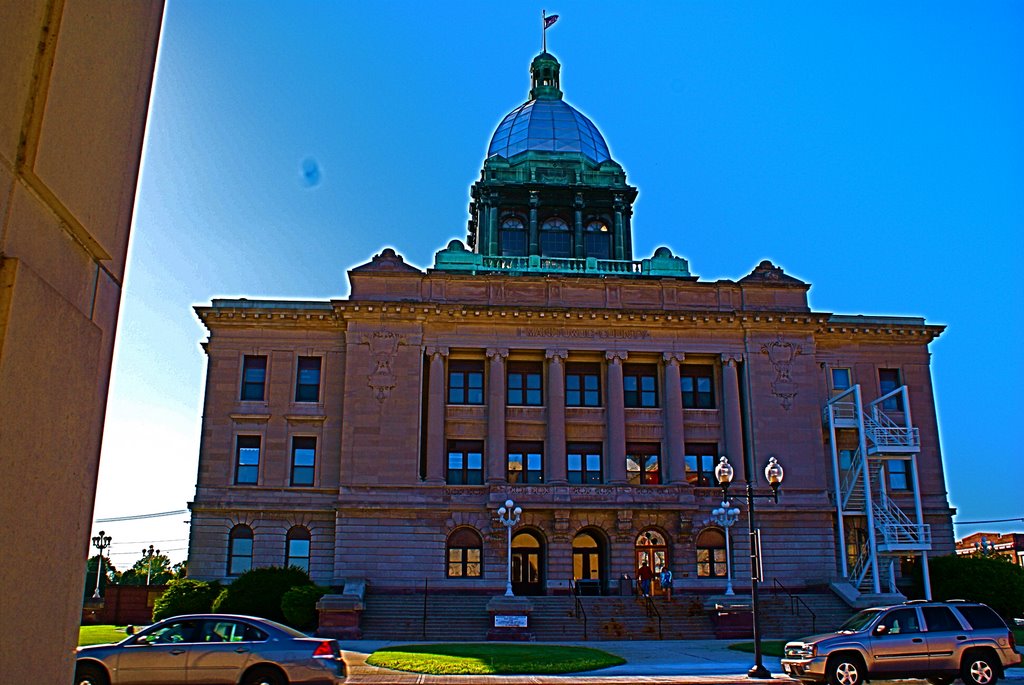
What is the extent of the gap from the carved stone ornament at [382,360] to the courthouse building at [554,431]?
12 cm

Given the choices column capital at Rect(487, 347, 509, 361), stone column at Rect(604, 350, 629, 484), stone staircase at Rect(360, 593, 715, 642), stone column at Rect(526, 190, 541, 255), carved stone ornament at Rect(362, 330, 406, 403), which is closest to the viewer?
stone staircase at Rect(360, 593, 715, 642)

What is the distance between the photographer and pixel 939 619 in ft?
67.9

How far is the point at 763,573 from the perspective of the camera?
47.9 meters

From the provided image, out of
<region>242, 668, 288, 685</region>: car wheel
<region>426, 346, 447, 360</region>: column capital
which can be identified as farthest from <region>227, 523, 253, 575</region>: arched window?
<region>242, 668, 288, 685</region>: car wheel

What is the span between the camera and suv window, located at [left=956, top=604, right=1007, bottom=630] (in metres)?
20.5

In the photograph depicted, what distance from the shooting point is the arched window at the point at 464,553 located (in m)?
47.1

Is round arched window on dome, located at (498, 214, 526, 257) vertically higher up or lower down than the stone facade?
higher up

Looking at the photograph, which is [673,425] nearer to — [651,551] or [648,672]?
[651,551]

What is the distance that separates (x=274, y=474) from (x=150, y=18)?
153 feet

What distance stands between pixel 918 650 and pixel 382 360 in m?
33.8

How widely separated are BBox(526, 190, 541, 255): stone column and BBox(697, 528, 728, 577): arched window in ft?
69.8

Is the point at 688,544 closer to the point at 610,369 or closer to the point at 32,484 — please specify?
the point at 610,369

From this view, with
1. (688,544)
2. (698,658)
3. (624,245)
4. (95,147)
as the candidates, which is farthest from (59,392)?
(624,245)

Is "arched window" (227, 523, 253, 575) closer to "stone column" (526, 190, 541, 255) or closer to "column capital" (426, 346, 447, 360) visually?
"column capital" (426, 346, 447, 360)
